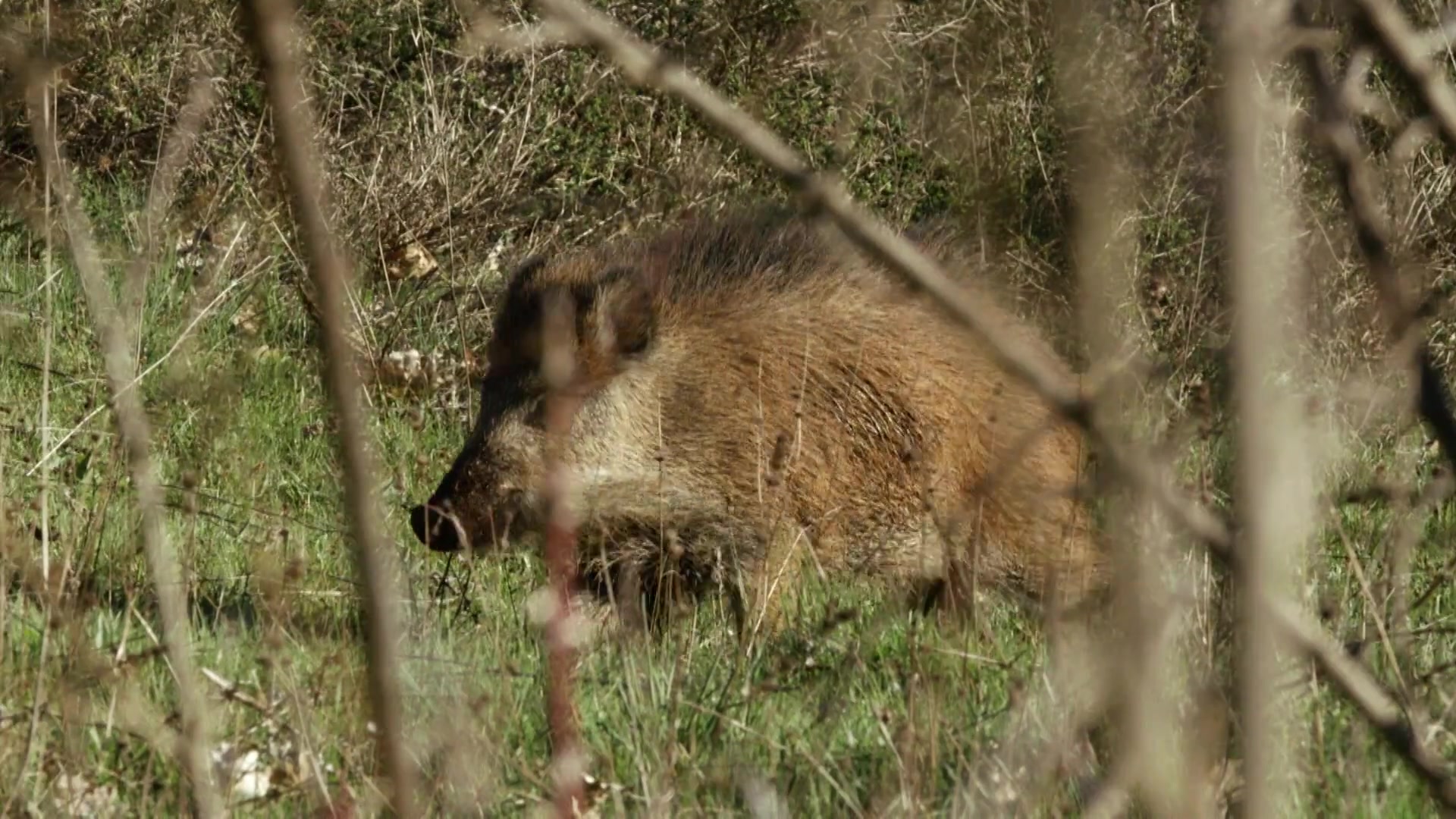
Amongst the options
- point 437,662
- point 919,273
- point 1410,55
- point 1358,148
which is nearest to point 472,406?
point 437,662

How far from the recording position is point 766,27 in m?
9.25

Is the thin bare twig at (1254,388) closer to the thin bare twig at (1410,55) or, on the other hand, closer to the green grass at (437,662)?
the thin bare twig at (1410,55)

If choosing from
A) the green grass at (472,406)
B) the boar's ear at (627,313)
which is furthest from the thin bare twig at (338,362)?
the boar's ear at (627,313)

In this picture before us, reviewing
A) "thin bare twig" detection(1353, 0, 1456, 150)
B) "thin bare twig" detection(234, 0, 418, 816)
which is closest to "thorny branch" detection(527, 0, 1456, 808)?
"thin bare twig" detection(234, 0, 418, 816)

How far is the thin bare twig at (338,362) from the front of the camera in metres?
1.23

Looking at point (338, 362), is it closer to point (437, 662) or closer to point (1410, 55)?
point (1410, 55)

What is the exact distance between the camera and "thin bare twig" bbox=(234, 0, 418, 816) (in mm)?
1234

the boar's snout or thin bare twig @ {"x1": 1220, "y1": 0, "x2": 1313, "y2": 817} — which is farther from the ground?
thin bare twig @ {"x1": 1220, "y1": 0, "x2": 1313, "y2": 817}

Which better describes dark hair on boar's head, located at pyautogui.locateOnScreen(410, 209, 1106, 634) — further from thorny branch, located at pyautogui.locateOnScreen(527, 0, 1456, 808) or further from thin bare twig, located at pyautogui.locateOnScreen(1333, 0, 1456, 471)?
thorny branch, located at pyautogui.locateOnScreen(527, 0, 1456, 808)

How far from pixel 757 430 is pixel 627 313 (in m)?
0.56

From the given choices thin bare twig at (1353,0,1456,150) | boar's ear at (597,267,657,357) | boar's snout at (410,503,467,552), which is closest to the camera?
thin bare twig at (1353,0,1456,150)

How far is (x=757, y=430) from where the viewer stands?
19.6 ft

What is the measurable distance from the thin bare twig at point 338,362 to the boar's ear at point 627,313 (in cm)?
477

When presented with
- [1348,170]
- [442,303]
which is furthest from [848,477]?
[1348,170]
